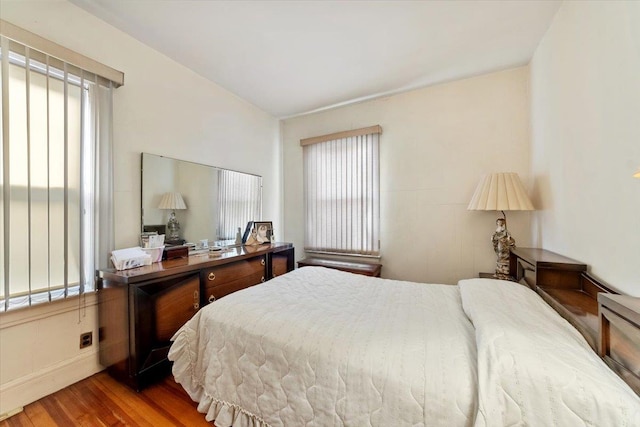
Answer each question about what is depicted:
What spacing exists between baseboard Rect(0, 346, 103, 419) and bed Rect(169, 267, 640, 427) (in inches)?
37.8

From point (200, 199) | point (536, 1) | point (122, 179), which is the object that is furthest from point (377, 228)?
point (122, 179)

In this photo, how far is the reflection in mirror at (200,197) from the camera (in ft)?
6.77

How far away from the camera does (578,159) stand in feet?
4.49

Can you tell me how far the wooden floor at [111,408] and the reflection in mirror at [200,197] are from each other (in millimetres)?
1136

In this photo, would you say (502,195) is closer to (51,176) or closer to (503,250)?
(503,250)

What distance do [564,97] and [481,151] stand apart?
934 millimetres

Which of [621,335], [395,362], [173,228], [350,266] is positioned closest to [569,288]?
[621,335]

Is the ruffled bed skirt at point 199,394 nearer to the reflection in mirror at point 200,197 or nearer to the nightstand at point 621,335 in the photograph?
the reflection in mirror at point 200,197

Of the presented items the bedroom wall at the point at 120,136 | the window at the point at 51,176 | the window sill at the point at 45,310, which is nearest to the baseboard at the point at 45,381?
the bedroom wall at the point at 120,136

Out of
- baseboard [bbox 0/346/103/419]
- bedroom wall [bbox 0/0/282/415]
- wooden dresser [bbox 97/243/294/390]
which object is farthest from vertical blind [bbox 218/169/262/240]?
baseboard [bbox 0/346/103/419]

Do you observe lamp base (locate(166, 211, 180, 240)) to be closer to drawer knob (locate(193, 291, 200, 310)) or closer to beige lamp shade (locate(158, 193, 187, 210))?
beige lamp shade (locate(158, 193, 187, 210))

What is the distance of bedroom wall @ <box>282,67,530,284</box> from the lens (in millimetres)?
2361

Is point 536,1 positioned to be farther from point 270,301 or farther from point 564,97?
point 270,301

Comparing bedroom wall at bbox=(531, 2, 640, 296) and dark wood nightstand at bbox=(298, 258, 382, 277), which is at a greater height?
bedroom wall at bbox=(531, 2, 640, 296)
